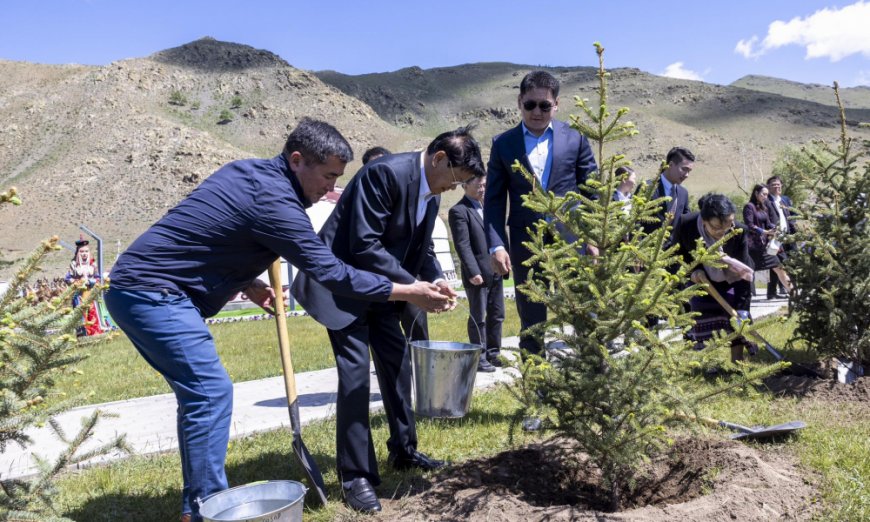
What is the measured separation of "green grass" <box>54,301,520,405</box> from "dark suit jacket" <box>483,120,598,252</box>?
3.60 metres

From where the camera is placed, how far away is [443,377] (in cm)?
384

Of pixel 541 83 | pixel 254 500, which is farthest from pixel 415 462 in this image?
pixel 541 83

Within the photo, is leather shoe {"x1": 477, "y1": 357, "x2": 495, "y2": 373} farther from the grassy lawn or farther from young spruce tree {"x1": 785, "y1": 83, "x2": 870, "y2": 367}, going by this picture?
young spruce tree {"x1": 785, "y1": 83, "x2": 870, "y2": 367}

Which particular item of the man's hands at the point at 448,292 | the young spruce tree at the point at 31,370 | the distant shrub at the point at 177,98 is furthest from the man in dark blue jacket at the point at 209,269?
the distant shrub at the point at 177,98

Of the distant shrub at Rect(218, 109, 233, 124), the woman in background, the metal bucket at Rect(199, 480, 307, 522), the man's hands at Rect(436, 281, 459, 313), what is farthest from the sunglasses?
the distant shrub at Rect(218, 109, 233, 124)

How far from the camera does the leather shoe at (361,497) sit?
10.9 ft

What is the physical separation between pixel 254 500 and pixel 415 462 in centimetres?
131

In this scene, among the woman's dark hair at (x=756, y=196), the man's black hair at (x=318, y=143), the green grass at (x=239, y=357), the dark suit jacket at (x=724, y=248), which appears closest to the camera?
the man's black hair at (x=318, y=143)

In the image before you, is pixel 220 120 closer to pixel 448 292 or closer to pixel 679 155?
pixel 679 155

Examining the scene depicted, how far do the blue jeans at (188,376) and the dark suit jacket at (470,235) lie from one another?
423 centimetres

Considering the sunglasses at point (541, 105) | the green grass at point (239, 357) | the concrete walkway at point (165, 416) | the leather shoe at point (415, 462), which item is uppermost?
the sunglasses at point (541, 105)

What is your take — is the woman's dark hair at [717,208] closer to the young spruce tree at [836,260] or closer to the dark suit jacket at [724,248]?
the dark suit jacket at [724,248]

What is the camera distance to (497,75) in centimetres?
15538

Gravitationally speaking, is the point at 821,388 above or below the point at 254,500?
below
